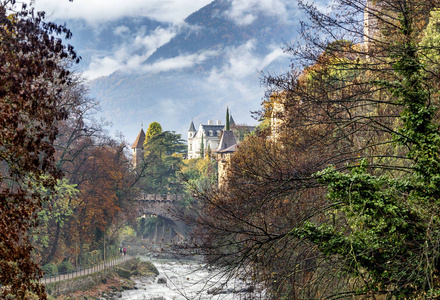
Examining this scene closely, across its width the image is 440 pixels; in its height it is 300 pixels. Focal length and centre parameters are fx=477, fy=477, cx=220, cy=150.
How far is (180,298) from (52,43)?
71.8ft

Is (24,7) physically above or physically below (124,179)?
above

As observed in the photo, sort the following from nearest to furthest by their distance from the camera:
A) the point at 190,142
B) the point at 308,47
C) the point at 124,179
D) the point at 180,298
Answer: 1. the point at 308,47
2. the point at 180,298
3. the point at 124,179
4. the point at 190,142

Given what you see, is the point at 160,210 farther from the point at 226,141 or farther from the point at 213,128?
the point at 213,128

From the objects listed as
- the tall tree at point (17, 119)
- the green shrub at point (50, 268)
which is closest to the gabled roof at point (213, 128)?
the green shrub at point (50, 268)

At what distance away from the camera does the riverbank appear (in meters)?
25.1

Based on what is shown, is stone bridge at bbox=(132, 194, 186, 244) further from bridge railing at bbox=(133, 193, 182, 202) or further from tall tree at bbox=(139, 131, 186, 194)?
tall tree at bbox=(139, 131, 186, 194)

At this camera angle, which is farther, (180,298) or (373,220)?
(180,298)

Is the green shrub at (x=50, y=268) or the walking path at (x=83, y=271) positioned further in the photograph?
the green shrub at (x=50, y=268)

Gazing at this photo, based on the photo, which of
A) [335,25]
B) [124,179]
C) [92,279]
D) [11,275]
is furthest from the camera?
[124,179]

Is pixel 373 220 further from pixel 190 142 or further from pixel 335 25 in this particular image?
pixel 190 142

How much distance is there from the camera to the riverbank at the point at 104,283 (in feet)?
82.2

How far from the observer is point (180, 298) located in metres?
26.8

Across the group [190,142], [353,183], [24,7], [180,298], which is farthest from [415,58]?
[190,142]

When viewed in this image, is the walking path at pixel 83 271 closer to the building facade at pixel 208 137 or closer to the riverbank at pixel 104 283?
the riverbank at pixel 104 283
